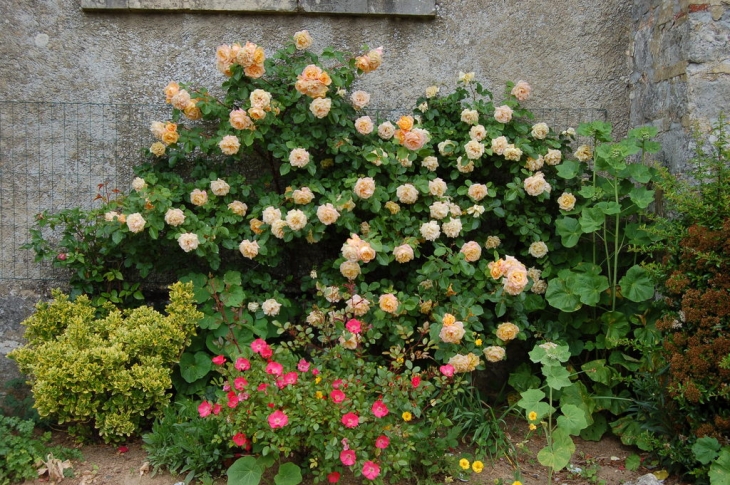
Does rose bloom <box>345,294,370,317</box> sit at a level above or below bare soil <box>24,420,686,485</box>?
above

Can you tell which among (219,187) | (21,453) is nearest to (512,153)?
(219,187)

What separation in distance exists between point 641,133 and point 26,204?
12.5 ft

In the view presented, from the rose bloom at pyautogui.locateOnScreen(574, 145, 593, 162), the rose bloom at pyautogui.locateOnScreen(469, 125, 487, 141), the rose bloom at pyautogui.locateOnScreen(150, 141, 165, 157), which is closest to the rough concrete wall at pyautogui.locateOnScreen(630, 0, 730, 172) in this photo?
the rose bloom at pyautogui.locateOnScreen(574, 145, 593, 162)

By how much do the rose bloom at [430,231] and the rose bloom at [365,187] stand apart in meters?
0.36

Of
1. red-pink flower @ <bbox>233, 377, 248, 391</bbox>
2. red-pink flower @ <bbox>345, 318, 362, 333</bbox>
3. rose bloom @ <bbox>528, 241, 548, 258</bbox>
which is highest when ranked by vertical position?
rose bloom @ <bbox>528, 241, 548, 258</bbox>

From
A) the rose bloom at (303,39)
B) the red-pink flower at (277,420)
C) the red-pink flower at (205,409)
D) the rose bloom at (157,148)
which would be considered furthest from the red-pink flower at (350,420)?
the rose bloom at (303,39)

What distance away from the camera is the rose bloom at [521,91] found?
414cm

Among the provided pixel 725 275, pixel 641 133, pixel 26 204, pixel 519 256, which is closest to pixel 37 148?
pixel 26 204

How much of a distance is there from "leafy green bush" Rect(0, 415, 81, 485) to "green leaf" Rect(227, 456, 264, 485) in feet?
3.21

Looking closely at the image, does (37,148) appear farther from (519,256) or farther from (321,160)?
(519,256)

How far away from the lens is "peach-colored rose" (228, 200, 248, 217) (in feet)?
12.9

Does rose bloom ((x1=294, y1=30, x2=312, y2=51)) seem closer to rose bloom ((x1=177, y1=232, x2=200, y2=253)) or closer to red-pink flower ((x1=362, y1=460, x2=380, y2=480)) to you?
rose bloom ((x1=177, y1=232, x2=200, y2=253))

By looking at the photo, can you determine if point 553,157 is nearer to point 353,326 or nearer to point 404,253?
point 404,253

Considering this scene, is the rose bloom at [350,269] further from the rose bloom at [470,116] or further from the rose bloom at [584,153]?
the rose bloom at [584,153]
